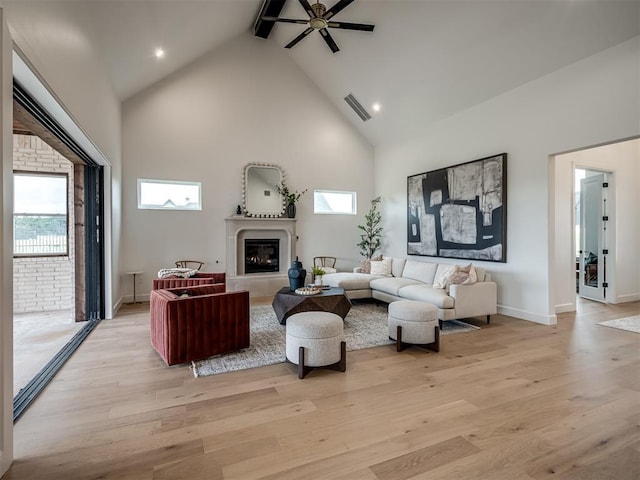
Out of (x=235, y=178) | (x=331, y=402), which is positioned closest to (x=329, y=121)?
(x=235, y=178)

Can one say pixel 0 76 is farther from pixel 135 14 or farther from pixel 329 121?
pixel 329 121

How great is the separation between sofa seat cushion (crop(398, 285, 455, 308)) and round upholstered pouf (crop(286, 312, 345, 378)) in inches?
76.6

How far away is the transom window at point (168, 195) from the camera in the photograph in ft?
20.0

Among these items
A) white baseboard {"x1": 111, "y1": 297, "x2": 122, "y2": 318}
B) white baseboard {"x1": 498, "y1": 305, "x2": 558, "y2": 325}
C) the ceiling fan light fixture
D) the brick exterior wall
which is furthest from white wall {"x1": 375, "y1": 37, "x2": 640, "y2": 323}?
the brick exterior wall

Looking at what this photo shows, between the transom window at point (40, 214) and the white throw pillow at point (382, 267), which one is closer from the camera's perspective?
the transom window at point (40, 214)

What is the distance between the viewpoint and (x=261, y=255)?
7008 millimetres

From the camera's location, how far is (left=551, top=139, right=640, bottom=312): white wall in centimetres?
517

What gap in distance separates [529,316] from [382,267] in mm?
2451

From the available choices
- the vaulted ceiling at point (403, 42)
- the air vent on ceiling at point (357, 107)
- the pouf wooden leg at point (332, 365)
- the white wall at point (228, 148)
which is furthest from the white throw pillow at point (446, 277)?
the air vent on ceiling at point (357, 107)

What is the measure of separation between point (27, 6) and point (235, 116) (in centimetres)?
480

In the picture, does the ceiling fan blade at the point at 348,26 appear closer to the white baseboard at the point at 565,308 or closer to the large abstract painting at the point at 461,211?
the large abstract painting at the point at 461,211

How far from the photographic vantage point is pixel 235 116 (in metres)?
6.75

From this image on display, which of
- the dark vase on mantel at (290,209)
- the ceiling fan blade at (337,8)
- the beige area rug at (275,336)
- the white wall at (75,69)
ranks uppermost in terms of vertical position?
the ceiling fan blade at (337,8)

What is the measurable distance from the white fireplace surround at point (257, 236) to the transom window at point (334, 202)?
798 mm
